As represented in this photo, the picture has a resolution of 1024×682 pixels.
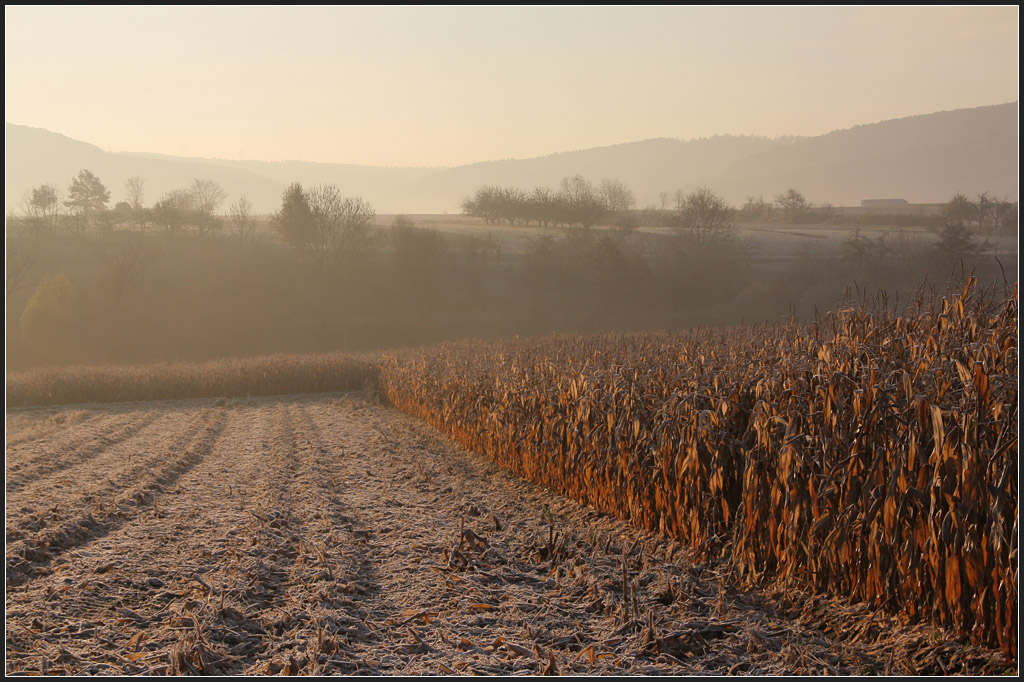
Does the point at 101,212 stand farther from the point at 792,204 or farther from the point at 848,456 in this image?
the point at 792,204

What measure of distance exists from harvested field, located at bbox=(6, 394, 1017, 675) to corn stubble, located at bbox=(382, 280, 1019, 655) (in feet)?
0.83

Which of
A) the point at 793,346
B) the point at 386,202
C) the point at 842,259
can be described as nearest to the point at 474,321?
the point at 842,259

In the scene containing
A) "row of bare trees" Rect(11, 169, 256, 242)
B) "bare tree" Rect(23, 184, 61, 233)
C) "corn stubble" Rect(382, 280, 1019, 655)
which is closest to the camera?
"corn stubble" Rect(382, 280, 1019, 655)

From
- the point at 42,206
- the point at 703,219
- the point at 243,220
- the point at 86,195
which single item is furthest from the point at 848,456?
the point at 86,195

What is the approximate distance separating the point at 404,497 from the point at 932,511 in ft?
19.7

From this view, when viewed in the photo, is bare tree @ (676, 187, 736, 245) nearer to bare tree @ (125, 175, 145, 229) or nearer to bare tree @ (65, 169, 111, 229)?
bare tree @ (125, 175, 145, 229)

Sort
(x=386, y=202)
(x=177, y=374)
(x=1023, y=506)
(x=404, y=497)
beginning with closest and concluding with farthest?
(x=1023, y=506) < (x=404, y=497) < (x=177, y=374) < (x=386, y=202)

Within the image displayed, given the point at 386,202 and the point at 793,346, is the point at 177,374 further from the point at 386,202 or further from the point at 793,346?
the point at 386,202

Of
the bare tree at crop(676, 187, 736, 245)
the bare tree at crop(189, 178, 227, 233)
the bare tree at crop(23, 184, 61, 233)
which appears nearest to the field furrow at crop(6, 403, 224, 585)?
the bare tree at crop(676, 187, 736, 245)

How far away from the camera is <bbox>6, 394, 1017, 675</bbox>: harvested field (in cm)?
421

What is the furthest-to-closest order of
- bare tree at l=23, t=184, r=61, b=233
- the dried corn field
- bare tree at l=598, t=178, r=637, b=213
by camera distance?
bare tree at l=598, t=178, r=637, b=213, bare tree at l=23, t=184, r=61, b=233, the dried corn field

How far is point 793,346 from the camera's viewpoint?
21.1 ft

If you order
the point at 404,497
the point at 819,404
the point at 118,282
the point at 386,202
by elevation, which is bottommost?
the point at 404,497

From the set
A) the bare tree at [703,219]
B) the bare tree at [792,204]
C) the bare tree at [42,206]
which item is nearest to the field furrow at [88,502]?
the bare tree at [703,219]
